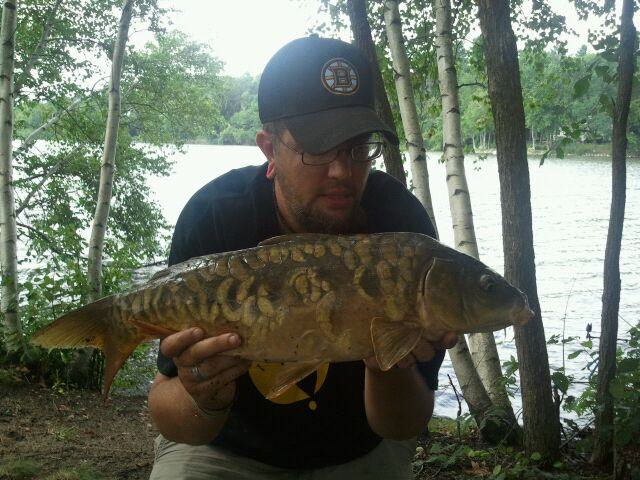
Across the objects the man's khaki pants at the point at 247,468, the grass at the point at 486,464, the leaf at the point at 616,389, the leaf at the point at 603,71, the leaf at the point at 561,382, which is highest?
the leaf at the point at 603,71

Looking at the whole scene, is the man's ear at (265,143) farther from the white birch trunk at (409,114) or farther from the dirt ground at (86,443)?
the white birch trunk at (409,114)

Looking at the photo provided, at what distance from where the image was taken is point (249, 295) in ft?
6.97

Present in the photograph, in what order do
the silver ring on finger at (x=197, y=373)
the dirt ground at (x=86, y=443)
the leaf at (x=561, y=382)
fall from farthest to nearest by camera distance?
the dirt ground at (x=86, y=443) → the leaf at (x=561, y=382) → the silver ring on finger at (x=197, y=373)

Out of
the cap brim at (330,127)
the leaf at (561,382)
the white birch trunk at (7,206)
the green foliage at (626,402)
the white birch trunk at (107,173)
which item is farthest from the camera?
the white birch trunk at (107,173)

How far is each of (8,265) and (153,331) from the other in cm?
624

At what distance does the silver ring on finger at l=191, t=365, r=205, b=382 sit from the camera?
2.24 m

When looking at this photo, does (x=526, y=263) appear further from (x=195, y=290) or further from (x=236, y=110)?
(x=236, y=110)

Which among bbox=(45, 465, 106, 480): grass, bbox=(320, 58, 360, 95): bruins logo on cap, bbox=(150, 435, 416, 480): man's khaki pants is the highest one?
bbox=(320, 58, 360, 95): bruins logo on cap

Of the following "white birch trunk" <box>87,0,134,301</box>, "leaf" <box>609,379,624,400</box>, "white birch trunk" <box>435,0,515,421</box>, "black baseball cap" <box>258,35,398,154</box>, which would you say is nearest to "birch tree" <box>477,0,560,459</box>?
"leaf" <box>609,379,624,400</box>

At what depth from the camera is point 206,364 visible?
219 cm

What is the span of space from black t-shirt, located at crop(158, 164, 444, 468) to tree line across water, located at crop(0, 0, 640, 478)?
1.97 m

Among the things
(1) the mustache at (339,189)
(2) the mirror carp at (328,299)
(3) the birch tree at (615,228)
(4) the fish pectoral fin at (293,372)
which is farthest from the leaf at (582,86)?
(4) the fish pectoral fin at (293,372)

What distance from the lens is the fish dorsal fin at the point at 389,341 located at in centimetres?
202

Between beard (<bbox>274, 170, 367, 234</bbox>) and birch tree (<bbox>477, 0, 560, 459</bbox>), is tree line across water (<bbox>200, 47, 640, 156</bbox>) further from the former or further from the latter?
beard (<bbox>274, 170, 367, 234</bbox>)
